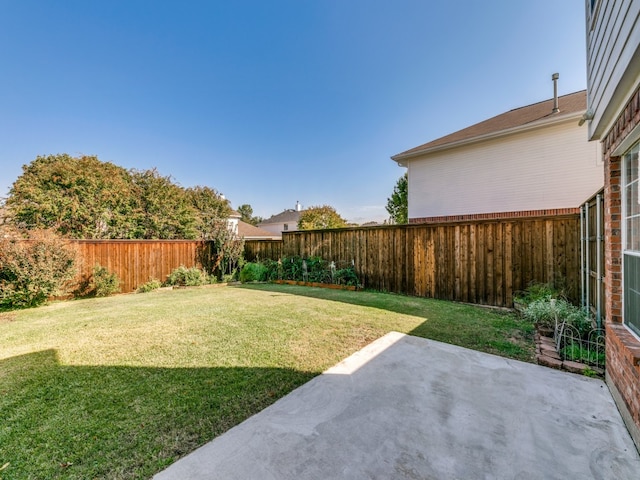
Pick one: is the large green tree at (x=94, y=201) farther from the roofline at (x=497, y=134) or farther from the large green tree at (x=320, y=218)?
the large green tree at (x=320, y=218)

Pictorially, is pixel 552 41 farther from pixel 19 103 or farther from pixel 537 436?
pixel 19 103

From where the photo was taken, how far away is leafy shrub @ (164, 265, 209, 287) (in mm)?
9344

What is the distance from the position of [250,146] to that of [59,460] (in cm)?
1417

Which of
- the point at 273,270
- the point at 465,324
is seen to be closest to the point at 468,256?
the point at 465,324

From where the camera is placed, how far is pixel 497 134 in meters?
8.54

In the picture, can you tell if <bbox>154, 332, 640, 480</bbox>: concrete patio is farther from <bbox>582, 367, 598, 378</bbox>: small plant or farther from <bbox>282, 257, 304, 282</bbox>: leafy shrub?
<bbox>282, 257, 304, 282</bbox>: leafy shrub

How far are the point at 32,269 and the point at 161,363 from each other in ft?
18.2

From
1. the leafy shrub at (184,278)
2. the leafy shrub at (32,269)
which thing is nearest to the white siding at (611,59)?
the leafy shrub at (32,269)

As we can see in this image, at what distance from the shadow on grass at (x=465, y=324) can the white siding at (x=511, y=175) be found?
4.72 m

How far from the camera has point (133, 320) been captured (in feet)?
15.7

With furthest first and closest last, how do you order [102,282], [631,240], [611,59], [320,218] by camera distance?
1. [320,218]
2. [102,282]
3. [631,240]
4. [611,59]

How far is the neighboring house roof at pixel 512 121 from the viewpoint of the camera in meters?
7.91

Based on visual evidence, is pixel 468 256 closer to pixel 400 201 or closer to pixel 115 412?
pixel 115 412

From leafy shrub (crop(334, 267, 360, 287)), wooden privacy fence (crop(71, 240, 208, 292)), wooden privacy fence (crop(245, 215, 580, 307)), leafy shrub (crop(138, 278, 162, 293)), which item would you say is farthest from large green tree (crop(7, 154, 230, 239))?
wooden privacy fence (crop(245, 215, 580, 307))
